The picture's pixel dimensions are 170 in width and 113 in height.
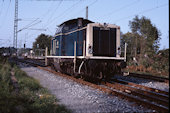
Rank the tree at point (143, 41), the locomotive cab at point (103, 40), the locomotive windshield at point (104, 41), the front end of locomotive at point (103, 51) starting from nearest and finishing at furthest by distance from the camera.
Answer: the front end of locomotive at point (103, 51), the locomotive cab at point (103, 40), the locomotive windshield at point (104, 41), the tree at point (143, 41)

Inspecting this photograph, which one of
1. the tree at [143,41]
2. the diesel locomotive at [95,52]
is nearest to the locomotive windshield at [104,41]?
the diesel locomotive at [95,52]

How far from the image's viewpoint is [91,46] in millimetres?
8969

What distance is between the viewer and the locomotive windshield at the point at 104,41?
920cm

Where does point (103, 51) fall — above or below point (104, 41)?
below

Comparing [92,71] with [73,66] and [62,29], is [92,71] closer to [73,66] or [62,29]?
[73,66]

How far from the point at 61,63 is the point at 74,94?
15.3ft

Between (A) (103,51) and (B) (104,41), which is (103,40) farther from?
(A) (103,51)

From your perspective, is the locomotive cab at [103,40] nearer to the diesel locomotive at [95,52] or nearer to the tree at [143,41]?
the diesel locomotive at [95,52]

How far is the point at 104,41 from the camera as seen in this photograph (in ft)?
30.9

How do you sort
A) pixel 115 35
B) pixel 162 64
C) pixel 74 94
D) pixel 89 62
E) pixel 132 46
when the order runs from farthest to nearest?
pixel 132 46, pixel 162 64, pixel 115 35, pixel 89 62, pixel 74 94

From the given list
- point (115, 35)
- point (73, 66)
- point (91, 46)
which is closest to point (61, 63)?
point (73, 66)

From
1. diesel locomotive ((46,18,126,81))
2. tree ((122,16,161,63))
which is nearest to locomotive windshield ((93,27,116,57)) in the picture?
diesel locomotive ((46,18,126,81))

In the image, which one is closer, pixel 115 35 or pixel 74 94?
pixel 74 94

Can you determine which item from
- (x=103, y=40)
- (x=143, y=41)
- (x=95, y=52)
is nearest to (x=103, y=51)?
(x=95, y=52)
